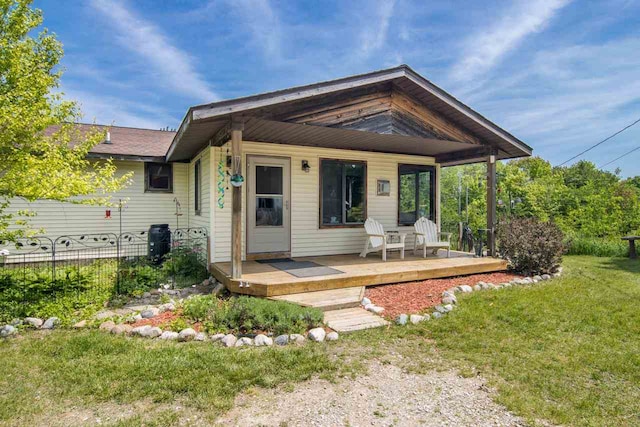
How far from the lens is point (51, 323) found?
164 inches

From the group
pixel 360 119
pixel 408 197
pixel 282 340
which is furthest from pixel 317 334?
pixel 408 197

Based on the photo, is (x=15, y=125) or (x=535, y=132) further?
(x=535, y=132)

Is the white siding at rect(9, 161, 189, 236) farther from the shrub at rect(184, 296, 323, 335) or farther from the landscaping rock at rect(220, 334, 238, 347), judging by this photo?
the landscaping rock at rect(220, 334, 238, 347)

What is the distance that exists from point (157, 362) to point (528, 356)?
11.2 ft

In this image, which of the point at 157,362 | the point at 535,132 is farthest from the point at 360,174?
the point at 535,132

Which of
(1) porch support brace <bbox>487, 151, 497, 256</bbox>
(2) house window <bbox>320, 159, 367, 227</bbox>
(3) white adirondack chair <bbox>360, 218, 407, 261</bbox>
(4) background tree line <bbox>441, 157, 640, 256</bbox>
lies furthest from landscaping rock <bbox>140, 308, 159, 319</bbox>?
(4) background tree line <bbox>441, 157, 640, 256</bbox>

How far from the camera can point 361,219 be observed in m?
8.22

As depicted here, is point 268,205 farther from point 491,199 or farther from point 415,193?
point 491,199

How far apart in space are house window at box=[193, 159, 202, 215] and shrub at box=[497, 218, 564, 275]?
6484mm

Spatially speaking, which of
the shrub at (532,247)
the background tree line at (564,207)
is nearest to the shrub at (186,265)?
the shrub at (532,247)

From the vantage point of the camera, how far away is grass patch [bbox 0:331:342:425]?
2.55 m

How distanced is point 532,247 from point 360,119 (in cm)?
413

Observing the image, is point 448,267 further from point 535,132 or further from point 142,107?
point 535,132

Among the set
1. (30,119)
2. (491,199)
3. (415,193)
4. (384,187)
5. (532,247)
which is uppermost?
(30,119)
